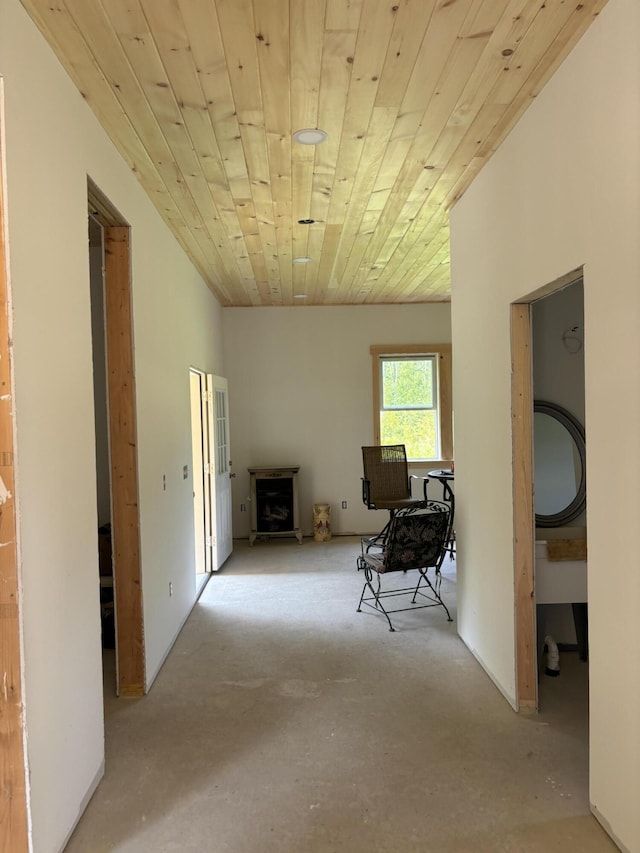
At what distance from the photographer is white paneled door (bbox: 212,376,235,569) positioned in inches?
220

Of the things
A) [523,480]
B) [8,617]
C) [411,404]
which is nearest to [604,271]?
[523,480]

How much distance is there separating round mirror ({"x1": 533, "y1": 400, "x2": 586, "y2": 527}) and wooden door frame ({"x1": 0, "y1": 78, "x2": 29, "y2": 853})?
106 inches

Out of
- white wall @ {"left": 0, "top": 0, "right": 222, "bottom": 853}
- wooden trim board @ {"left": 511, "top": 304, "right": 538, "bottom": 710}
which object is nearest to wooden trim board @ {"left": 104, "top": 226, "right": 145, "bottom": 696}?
white wall @ {"left": 0, "top": 0, "right": 222, "bottom": 853}

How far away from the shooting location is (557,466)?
134 inches

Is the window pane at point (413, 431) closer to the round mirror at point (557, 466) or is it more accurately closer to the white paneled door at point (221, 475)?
the white paneled door at point (221, 475)

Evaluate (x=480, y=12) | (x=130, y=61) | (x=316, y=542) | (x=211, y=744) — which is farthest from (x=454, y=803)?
(x=316, y=542)

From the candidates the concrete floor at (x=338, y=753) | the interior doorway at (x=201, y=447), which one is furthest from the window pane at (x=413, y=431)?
the concrete floor at (x=338, y=753)

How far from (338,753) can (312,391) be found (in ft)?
16.3

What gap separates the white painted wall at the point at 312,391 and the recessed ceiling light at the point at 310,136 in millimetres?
4347

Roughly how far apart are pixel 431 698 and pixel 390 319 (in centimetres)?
500

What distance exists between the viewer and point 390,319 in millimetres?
7180

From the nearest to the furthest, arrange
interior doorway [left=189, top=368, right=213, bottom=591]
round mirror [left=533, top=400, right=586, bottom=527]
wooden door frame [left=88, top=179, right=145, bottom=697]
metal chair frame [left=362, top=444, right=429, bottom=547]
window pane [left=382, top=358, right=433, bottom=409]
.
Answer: wooden door frame [left=88, top=179, right=145, bottom=697] → round mirror [left=533, top=400, right=586, bottom=527] → interior doorway [left=189, top=368, right=213, bottom=591] → metal chair frame [left=362, top=444, right=429, bottom=547] → window pane [left=382, top=358, right=433, bottom=409]

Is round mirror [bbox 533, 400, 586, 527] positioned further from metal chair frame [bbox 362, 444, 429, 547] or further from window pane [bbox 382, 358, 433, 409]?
window pane [bbox 382, 358, 433, 409]

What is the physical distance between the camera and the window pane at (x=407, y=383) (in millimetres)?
7223
